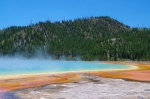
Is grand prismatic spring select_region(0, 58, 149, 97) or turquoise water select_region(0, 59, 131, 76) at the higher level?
turquoise water select_region(0, 59, 131, 76)

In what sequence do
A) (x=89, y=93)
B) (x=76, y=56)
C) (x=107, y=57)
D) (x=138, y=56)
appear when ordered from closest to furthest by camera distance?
(x=89, y=93) < (x=138, y=56) < (x=107, y=57) < (x=76, y=56)

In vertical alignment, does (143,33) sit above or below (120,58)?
above

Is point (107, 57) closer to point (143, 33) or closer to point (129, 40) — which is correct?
point (129, 40)

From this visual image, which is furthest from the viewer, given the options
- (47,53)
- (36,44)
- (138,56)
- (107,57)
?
(36,44)

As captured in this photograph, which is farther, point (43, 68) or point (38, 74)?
point (43, 68)

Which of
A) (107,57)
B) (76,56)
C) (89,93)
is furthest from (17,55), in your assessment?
(89,93)

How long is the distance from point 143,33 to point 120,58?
1824 inches

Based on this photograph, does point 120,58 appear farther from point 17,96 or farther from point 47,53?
point 17,96

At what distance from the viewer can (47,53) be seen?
164m

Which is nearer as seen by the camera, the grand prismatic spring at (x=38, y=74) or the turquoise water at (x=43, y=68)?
the grand prismatic spring at (x=38, y=74)

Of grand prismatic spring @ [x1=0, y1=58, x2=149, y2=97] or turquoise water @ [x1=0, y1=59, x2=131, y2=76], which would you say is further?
turquoise water @ [x1=0, y1=59, x2=131, y2=76]

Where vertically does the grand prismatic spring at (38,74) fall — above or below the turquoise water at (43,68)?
below

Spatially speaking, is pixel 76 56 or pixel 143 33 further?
pixel 143 33

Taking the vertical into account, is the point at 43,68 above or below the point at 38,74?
above
